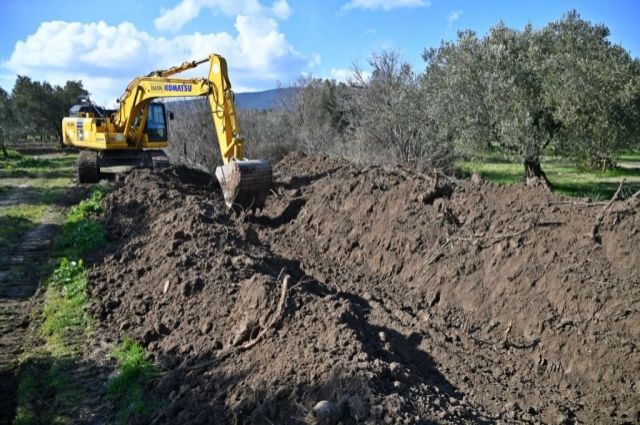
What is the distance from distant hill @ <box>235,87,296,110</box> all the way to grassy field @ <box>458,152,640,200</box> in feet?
30.0

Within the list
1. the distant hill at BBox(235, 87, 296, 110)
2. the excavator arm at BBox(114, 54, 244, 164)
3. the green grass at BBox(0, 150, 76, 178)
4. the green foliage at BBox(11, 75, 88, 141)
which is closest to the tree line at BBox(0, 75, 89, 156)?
the green foliage at BBox(11, 75, 88, 141)

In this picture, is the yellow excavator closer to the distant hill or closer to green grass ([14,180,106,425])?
green grass ([14,180,106,425])

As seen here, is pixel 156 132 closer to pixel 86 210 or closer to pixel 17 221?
pixel 86 210

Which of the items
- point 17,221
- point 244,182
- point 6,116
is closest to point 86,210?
point 17,221

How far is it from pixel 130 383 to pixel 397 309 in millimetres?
3478

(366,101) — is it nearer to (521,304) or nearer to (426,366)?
(521,304)

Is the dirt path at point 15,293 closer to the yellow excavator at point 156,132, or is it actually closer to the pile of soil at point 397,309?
the pile of soil at point 397,309

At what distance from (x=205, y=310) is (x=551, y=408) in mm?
3751

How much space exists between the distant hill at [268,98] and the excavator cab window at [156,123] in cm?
786

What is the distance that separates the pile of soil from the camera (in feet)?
15.5

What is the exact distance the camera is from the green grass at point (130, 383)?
5.19 meters

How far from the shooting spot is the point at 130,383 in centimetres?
567

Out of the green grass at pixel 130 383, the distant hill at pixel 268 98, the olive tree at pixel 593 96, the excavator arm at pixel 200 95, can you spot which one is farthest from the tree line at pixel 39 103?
the green grass at pixel 130 383

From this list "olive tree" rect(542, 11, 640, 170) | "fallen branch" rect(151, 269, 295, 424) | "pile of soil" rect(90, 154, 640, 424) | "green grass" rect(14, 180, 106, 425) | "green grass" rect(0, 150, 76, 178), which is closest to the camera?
"pile of soil" rect(90, 154, 640, 424)
